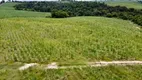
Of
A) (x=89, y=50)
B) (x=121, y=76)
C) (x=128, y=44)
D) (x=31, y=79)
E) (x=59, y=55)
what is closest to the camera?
(x=31, y=79)

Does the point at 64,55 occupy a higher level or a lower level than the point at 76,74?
higher

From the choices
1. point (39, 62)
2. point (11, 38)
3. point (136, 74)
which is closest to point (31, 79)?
point (39, 62)

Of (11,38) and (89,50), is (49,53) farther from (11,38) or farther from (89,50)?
(11,38)

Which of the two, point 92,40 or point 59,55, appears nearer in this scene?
point 59,55

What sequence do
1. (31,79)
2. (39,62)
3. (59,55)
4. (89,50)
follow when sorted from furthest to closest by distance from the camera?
(89,50), (59,55), (39,62), (31,79)

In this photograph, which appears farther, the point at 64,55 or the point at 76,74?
the point at 64,55

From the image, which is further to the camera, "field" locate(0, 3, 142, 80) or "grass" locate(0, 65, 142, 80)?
"field" locate(0, 3, 142, 80)

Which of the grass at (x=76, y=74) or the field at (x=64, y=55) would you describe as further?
the field at (x=64, y=55)
